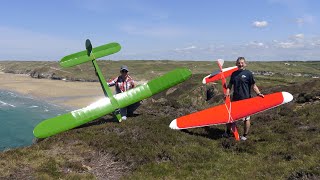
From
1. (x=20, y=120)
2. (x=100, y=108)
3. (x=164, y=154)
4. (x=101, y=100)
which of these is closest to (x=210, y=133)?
(x=164, y=154)

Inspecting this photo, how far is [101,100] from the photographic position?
18.3 meters

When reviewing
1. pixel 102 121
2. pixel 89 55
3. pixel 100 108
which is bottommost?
pixel 102 121

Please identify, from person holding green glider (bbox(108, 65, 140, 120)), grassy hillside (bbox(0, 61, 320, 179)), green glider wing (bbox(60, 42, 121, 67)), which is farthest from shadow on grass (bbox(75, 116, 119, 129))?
green glider wing (bbox(60, 42, 121, 67))

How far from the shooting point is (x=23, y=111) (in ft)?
244

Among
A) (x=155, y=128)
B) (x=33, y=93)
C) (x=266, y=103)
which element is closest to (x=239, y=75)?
(x=266, y=103)

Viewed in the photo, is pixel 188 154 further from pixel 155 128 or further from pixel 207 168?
pixel 155 128

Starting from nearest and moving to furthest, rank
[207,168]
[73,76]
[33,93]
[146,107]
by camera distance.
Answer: [207,168] < [146,107] < [33,93] < [73,76]

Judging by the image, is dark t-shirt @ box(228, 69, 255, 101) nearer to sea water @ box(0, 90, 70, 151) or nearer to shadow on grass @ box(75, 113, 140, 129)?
shadow on grass @ box(75, 113, 140, 129)

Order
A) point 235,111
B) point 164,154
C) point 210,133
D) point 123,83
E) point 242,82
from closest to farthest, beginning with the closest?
point 164,154
point 242,82
point 235,111
point 210,133
point 123,83

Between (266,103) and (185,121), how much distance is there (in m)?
4.03

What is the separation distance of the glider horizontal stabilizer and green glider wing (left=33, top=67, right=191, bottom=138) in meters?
3.09

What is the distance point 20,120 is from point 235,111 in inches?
2237

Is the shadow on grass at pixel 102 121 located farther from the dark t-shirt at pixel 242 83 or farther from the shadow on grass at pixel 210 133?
the dark t-shirt at pixel 242 83

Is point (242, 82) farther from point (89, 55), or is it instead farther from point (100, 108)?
point (89, 55)
